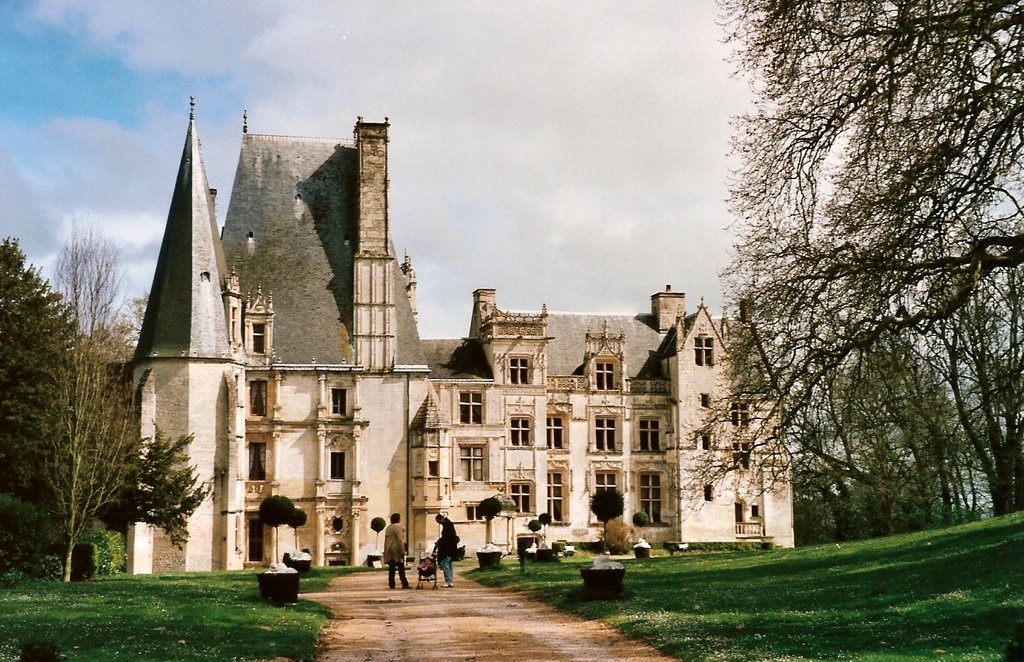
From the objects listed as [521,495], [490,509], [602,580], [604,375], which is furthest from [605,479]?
[602,580]

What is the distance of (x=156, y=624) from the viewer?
50.7 ft

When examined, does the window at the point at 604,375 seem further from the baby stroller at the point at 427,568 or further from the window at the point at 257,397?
the baby stroller at the point at 427,568

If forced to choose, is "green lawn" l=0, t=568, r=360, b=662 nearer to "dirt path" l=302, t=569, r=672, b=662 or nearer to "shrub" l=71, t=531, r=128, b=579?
"dirt path" l=302, t=569, r=672, b=662

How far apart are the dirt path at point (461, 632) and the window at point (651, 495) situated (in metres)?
30.0

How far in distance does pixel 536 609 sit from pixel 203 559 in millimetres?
22525

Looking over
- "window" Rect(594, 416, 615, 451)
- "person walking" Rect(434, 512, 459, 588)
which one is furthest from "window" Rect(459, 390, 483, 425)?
"person walking" Rect(434, 512, 459, 588)

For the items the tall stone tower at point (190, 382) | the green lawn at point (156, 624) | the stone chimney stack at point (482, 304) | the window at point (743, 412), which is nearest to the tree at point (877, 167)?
the window at point (743, 412)

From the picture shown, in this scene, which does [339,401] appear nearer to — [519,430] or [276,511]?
[276,511]

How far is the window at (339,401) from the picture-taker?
44938 mm

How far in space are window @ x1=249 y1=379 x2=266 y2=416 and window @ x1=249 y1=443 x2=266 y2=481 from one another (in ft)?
4.04

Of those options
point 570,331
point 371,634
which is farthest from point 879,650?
point 570,331

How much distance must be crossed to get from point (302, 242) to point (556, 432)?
13.7 meters

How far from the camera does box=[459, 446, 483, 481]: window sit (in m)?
47.6

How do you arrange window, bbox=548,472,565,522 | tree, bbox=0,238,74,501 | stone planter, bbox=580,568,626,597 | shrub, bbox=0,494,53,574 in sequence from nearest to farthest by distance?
stone planter, bbox=580,568,626,597, shrub, bbox=0,494,53,574, tree, bbox=0,238,74,501, window, bbox=548,472,565,522
